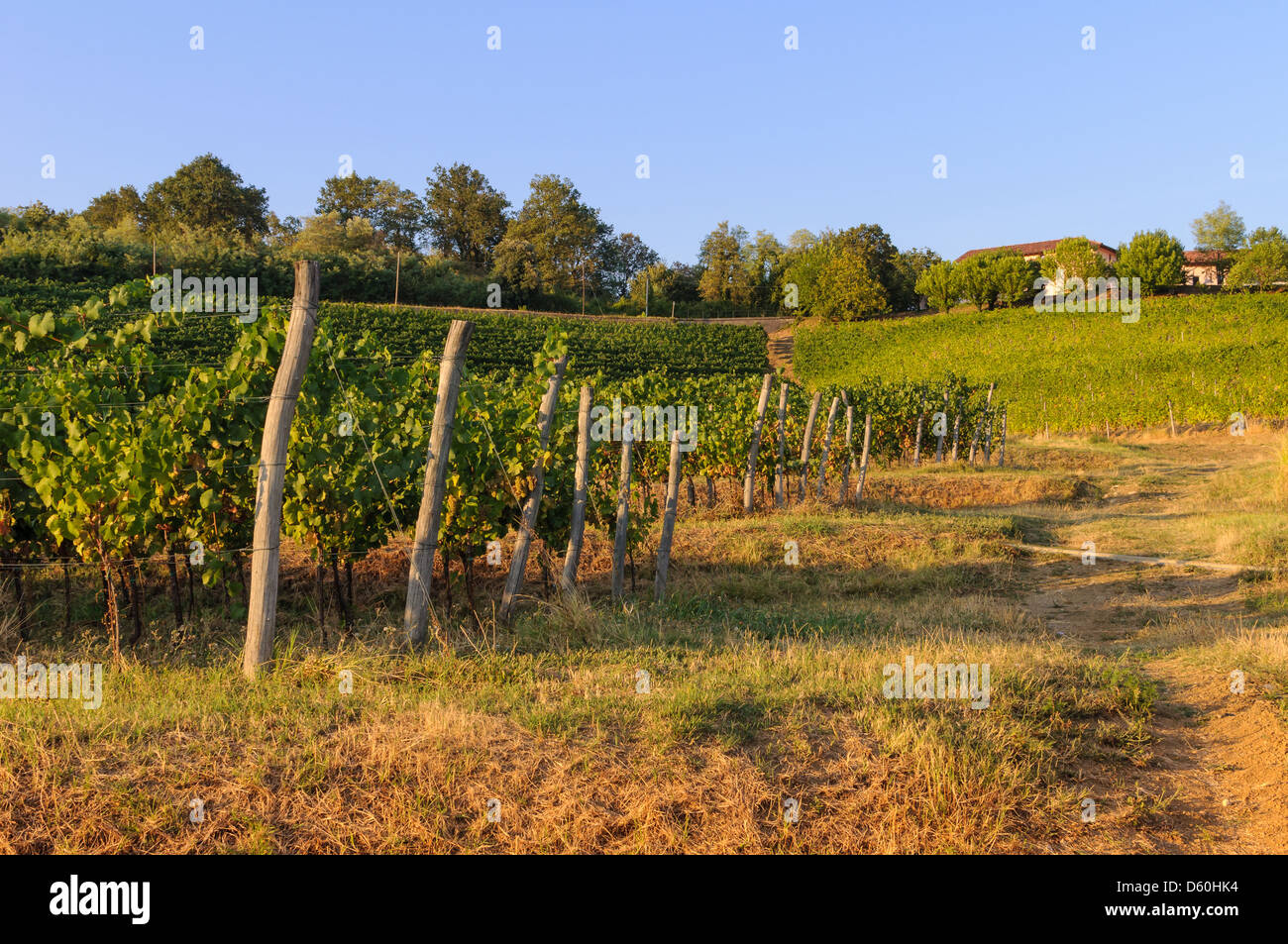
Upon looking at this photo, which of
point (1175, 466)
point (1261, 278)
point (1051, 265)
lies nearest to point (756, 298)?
point (1051, 265)

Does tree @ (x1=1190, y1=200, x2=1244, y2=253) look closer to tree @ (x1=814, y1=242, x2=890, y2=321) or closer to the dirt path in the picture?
tree @ (x1=814, y1=242, x2=890, y2=321)

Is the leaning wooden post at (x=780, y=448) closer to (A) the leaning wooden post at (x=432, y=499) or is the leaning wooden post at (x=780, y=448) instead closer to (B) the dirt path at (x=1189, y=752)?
(B) the dirt path at (x=1189, y=752)

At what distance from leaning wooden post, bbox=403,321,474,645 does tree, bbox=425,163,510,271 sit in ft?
232

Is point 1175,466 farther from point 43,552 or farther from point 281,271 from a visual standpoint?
point 281,271

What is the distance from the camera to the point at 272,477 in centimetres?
465

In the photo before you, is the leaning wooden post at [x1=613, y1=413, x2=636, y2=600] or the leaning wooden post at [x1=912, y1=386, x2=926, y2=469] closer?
the leaning wooden post at [x1=613, y1=413, x2=636, y2=600]

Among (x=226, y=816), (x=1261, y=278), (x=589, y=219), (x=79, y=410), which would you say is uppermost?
(x=589, y=219)

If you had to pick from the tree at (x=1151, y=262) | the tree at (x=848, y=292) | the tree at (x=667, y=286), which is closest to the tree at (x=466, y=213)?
the tree at (x=667, y=286)

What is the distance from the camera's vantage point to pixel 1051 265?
50188 mm

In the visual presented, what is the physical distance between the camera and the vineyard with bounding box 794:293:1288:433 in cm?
2933

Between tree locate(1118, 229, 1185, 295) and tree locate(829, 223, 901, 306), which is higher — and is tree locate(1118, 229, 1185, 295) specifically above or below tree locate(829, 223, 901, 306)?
below

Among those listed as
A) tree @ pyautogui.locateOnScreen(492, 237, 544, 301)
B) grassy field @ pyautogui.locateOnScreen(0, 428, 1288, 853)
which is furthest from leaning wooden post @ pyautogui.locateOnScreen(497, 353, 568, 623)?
tree @ pyautogui.locateOnScreen(492, 237, 544, 301)

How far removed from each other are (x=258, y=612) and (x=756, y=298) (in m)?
62.5

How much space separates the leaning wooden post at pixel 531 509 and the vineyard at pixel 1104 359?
26.6m
